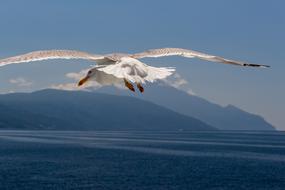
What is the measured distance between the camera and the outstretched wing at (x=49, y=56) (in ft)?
33.3

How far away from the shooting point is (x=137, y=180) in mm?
144125

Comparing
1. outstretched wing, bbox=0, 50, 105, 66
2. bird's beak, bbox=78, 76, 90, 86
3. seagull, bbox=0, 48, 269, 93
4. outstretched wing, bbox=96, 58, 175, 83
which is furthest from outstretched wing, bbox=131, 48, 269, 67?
bird's beak, bbox=78, 76, 90, 86

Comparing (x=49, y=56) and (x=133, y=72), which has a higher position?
(x=49, y=56)

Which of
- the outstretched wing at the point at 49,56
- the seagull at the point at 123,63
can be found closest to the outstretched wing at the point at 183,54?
the seagull at the point at 123,63

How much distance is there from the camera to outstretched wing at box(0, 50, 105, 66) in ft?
33.3

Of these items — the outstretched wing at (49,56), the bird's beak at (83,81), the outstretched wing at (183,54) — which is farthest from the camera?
the outstretched wing at (183,54)

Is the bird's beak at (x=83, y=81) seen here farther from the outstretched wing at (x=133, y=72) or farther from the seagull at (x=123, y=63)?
the outstretched wing at (x=133, y=72)

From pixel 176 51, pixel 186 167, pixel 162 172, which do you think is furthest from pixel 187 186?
pixel 176 51

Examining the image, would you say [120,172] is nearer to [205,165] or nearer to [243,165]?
[205,165]

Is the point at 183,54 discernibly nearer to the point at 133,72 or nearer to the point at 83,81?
the point at 133,72

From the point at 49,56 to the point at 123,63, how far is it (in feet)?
5.55

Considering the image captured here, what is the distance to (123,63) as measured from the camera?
10.0 m

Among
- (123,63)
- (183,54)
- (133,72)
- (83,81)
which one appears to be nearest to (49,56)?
(83,81)

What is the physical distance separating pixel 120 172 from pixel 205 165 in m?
41.8
